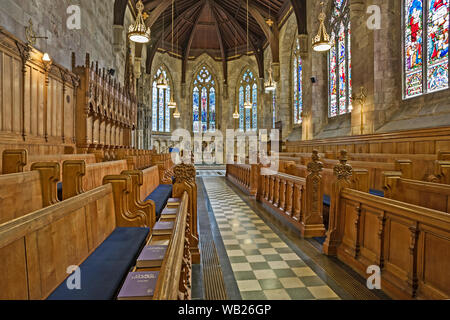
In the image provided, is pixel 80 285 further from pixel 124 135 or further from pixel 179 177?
pixel 124 135

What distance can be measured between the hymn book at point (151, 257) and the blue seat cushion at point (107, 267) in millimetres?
150

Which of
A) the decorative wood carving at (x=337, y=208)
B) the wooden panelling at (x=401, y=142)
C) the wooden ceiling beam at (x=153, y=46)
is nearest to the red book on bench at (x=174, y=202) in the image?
the decorative wood carving at (x=337, y=208)

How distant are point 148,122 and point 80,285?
18407 mm

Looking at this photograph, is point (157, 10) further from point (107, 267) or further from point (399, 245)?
point (399, 245)

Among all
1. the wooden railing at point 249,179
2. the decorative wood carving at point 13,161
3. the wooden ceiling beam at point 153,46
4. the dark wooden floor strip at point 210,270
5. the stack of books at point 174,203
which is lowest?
the dark wooden floor strip at point 210,270

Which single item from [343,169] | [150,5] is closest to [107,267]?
[343,169]

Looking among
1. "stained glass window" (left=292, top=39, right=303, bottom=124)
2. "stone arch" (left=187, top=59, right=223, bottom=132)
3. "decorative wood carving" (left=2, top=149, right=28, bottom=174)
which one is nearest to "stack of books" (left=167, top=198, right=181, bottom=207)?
"decorative wood carving" (left=2, top=149, right=28, bottom=174)

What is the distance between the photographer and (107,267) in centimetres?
168

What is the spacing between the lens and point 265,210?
580 cm

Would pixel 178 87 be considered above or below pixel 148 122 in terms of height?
above

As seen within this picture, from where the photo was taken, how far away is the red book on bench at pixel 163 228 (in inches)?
78.0

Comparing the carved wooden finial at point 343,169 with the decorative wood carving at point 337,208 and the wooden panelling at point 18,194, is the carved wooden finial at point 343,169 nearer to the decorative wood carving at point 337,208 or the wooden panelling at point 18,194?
the decorative wood carving at point 337,208

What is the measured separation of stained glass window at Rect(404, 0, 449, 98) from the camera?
6.50 meters
